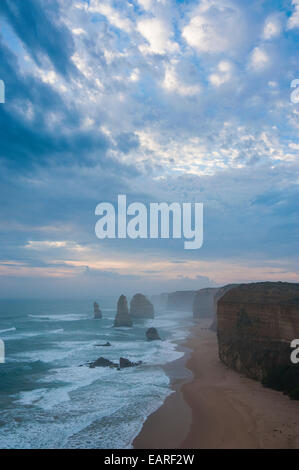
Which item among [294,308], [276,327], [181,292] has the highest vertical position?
[294,308]

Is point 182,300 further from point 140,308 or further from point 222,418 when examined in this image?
point 222,418

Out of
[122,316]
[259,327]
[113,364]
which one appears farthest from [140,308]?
[259,327]

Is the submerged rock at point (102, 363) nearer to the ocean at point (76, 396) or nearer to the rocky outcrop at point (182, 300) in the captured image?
the ocean at point (76, 396)

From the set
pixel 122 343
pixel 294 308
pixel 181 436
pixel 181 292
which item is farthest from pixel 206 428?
pixel 181 292

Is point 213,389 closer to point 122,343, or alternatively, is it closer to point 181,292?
point 122,343
